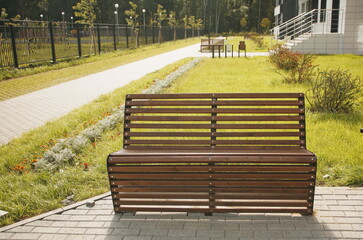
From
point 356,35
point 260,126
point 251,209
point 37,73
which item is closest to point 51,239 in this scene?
point 251,209

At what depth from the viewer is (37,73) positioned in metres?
16.6

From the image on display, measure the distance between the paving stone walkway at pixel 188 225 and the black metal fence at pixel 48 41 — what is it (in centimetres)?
1417

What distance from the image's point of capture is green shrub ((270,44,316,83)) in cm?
1127

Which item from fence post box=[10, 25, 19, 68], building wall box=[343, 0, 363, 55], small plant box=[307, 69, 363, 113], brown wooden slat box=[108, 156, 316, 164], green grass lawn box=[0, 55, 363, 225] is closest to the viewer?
brown wooden slat box=[108, 156, 316, 164]

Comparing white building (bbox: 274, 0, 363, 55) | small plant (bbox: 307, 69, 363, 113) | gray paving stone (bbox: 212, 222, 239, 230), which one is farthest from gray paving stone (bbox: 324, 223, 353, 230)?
white building (bbox: 274, 0, 363, 55)

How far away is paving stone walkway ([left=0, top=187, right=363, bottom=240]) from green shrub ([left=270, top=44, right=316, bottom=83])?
788cm

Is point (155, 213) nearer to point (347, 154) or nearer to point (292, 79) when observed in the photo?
point (347, 154)

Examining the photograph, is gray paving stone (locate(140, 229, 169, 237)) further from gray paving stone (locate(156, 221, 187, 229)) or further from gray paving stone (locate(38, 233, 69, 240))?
gray paving stone (locate(38, 233, 69, 240))

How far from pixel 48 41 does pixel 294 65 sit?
12849 millimetres

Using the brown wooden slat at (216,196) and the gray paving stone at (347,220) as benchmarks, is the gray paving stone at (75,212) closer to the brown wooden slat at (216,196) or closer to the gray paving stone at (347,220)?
the brown wooden slat at (216,196)

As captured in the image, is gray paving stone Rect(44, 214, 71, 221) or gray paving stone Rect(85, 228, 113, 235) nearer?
gray paving stone Rect(85, 228, 113, 235)

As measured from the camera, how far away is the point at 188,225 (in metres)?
3.41

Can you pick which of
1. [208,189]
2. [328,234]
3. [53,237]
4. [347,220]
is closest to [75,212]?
[53,237]

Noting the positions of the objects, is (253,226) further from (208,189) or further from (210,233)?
(208,189)
